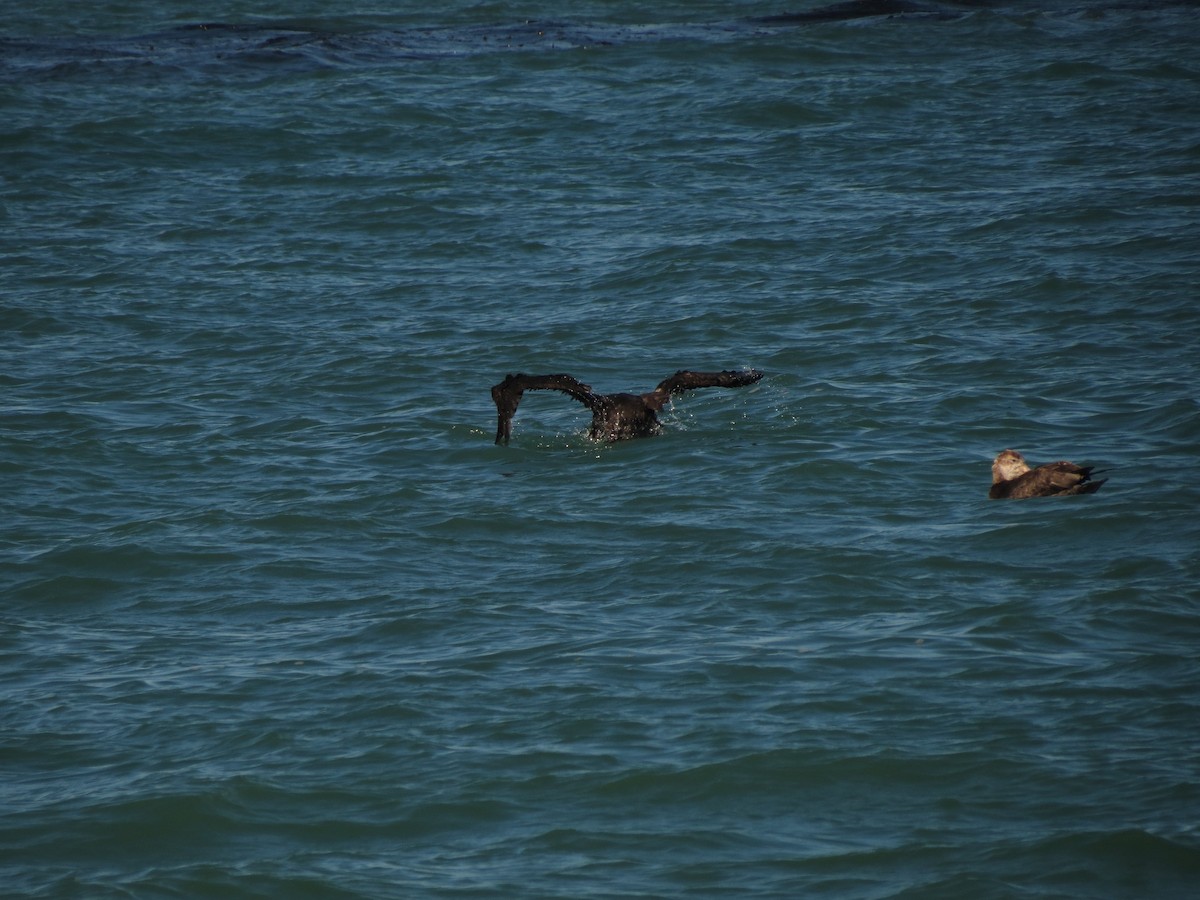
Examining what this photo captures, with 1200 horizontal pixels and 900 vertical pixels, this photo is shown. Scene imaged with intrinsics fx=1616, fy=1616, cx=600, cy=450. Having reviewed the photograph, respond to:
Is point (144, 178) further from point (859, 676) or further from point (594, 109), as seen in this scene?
point (859, 676)

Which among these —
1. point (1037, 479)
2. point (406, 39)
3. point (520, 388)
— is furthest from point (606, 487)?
point (406, 39)

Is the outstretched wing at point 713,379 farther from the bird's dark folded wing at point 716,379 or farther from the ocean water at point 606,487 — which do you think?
the ocean water at point 606,487

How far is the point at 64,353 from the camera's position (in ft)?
66.5

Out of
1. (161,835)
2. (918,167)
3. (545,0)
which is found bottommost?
(161,835)

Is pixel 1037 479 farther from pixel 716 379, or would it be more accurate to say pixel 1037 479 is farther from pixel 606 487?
pixel 606 487

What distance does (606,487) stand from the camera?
1521 cm

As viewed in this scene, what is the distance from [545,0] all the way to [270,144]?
15092 mm

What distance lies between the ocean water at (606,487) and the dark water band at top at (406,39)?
9.32ft

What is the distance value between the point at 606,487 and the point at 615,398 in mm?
1311

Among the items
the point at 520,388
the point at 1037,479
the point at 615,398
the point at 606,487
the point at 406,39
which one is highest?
the point at 406,39

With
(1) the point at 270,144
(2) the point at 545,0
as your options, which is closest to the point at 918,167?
(1) the point at 270,144

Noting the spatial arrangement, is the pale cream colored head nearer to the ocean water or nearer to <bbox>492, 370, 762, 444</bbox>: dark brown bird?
the ocean water

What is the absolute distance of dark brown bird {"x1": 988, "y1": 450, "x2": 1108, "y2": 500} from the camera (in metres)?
13.9

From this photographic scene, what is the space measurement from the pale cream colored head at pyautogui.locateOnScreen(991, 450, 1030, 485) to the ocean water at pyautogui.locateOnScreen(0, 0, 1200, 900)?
0.29m
